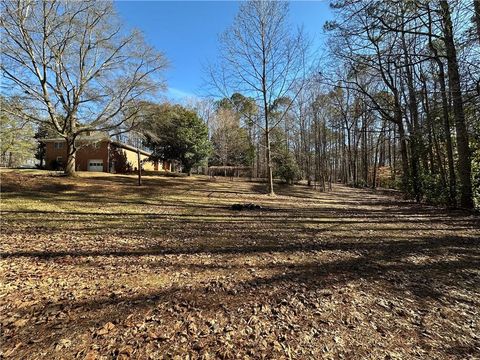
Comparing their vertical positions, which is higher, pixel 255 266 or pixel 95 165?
pixel 95 165

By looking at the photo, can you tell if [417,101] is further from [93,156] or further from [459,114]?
[93,156]

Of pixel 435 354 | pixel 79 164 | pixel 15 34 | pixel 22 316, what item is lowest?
pixel 435 354

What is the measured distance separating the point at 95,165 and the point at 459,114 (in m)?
29.2

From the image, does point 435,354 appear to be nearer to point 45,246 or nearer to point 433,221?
point 45,246

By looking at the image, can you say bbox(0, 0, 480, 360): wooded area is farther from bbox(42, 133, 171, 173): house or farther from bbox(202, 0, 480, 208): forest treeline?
bbox(42, 133, 171, 173): house

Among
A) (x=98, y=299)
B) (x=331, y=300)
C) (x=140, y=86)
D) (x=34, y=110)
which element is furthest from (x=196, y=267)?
(x=34, y=110)

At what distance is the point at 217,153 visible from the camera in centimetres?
3412

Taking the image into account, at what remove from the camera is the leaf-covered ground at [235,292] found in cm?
244

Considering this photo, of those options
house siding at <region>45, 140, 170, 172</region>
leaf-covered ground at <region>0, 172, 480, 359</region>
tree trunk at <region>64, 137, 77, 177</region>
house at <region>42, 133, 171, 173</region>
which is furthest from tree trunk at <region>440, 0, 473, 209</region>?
house siding at <region>45, 140, 170, 172</region>

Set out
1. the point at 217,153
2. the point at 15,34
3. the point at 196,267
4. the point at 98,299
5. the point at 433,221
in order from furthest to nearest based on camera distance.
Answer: the point at 217,153 < the point at 15,34 < the point at 433,221 < the point at 196,267 < the point at 98,299

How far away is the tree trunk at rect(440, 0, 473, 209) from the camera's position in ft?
26.9

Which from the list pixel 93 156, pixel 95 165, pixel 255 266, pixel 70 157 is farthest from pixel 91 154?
pixel 255 266

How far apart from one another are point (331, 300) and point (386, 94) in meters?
19.0

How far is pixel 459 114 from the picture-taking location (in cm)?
870
